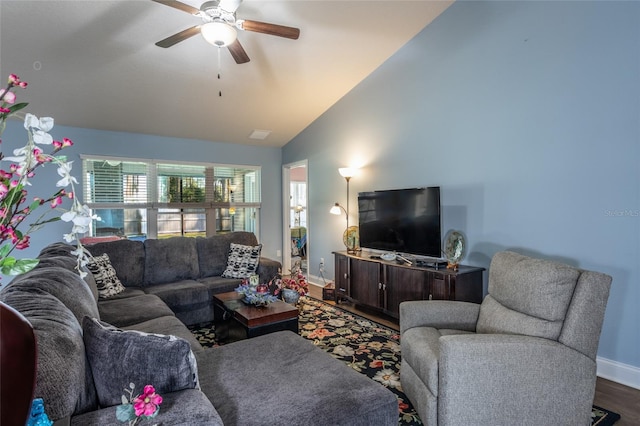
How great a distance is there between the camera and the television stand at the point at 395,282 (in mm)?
3205

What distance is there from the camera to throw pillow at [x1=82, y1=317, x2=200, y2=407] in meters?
1.25

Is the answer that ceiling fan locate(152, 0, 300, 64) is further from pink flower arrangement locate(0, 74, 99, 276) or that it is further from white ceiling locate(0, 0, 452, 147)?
pink flower arrangement locate(0, 74, 99, 276)

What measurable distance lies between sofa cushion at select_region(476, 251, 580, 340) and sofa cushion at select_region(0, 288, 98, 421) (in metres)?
2.13

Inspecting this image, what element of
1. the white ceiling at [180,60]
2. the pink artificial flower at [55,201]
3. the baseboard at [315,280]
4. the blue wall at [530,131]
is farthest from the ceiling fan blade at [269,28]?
the baseboard at [315,280]

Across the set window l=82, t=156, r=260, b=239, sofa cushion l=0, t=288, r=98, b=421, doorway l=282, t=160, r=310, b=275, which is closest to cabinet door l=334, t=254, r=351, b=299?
doorway l=282, t=160, r=310, b=275

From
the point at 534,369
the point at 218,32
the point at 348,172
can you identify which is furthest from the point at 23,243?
the point at 348,172

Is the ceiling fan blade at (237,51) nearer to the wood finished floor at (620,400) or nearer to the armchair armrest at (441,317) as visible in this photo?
the armchair armrest at (441,317)

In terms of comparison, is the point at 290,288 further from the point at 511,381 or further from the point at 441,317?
the point at 511,381

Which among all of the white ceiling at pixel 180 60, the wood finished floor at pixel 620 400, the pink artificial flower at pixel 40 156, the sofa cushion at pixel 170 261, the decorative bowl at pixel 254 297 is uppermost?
the white ceiling at pixel 180 60

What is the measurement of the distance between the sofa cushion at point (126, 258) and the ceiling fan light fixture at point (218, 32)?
266cm

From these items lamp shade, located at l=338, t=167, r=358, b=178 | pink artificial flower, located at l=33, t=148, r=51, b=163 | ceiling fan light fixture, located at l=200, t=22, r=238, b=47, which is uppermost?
ceiling fan light fixture, located at l=200, t=22, r=238, b=47

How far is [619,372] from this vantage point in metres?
2.55

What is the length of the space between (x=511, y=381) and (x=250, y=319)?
72.3 inches

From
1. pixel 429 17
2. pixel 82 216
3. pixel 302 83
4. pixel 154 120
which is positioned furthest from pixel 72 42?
pixel 429 17
